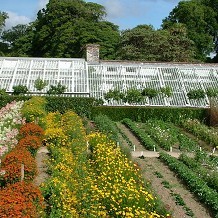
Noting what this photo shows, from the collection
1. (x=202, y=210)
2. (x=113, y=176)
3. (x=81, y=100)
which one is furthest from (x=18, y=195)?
(x=81, y=100)

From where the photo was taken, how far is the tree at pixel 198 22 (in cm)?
5109

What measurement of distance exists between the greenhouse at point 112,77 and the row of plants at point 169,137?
4469mm

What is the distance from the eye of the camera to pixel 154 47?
4088 cm

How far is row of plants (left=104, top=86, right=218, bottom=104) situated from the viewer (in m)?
25.4

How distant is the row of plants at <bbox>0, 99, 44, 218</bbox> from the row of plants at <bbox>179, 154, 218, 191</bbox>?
444cm

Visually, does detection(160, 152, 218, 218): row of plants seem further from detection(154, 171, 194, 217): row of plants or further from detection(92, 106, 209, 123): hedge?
detection(92, 106, 209, 123): hedge

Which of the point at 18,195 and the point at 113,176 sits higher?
the point at 113,176

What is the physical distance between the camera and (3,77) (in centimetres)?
2633

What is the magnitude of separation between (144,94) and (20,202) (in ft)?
62.7

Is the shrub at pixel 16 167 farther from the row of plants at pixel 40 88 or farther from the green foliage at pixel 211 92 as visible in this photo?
the green foliage at pixel 211 92

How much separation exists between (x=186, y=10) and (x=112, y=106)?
3039 cm

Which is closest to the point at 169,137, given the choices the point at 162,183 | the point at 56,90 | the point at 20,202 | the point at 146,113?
the point at 146,113

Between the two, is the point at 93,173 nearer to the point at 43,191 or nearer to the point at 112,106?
the point at 43,191

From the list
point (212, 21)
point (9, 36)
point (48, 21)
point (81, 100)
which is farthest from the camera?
point (9, 36)
